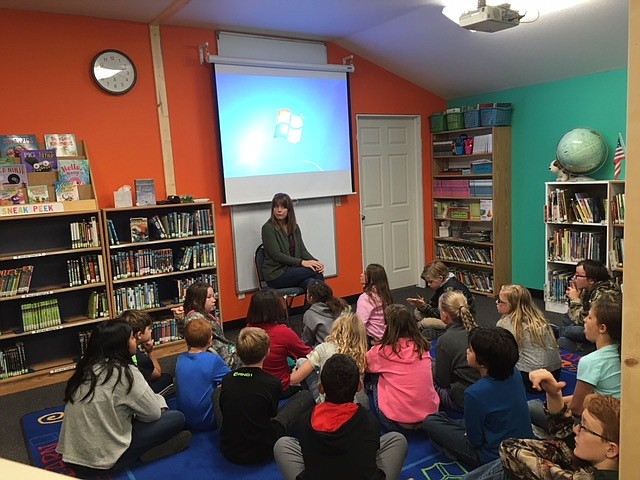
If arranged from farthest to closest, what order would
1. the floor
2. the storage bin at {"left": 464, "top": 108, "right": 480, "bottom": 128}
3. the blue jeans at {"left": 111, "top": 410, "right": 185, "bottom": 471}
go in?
the storage bin at {"left": 464, "top": 108, "right": 480, "bottom": 128}
the floor
the blue jeans at {"left": 111, "top": 410, "right": 185, "bottom": 471}

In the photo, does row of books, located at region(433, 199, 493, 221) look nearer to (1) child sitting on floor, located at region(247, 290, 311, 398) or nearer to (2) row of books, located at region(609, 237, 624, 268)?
(2) row of books, located at region(609, 237, 624, 268)

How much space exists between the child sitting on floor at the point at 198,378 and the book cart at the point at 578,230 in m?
3.53

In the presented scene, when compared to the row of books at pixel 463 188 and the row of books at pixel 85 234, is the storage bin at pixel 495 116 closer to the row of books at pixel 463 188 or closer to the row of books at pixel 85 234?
the row of books at pixel 463 188

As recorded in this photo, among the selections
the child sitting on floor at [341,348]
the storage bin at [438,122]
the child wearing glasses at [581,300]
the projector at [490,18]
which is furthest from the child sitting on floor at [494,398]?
the storage bin at [438,122]

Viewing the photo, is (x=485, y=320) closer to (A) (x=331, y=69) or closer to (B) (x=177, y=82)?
(A) (x=331, y=69)

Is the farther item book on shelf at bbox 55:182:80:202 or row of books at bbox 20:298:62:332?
book on shelf at bbox 55:182:80:202

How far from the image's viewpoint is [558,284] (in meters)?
5.19

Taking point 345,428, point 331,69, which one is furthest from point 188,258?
point 345,428

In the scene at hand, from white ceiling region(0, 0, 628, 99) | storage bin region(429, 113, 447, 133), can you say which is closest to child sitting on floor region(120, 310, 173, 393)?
white ceiling region(0, 0, 628, 99)

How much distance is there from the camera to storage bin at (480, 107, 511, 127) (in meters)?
5.68

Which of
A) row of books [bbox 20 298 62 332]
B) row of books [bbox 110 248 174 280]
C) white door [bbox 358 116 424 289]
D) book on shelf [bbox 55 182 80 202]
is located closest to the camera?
row of books [bbox 20 298 62 332]

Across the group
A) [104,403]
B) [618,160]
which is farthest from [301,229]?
[104,403]

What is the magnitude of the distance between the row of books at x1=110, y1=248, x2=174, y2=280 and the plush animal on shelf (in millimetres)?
3715

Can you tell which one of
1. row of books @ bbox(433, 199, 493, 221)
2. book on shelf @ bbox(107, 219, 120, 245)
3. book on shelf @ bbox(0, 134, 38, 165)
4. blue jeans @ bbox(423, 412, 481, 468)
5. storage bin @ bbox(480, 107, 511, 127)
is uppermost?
storage bin @ bbox(480, 107, 511, 127)
